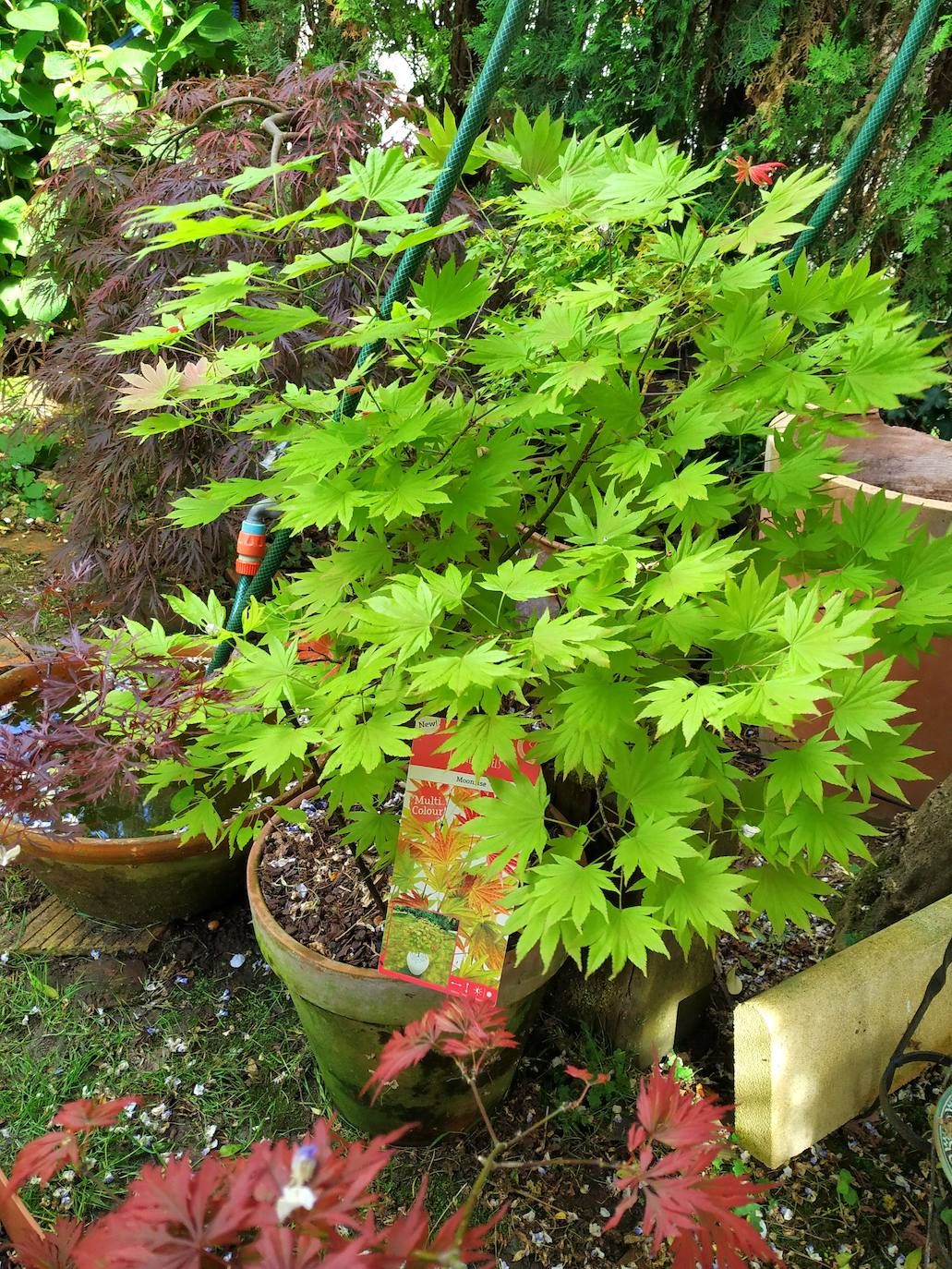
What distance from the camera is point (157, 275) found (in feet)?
6.59

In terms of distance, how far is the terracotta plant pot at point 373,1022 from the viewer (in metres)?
1.18

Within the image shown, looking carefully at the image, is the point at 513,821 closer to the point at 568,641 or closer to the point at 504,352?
the point at 568,641

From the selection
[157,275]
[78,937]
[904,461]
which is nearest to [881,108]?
[904,461]

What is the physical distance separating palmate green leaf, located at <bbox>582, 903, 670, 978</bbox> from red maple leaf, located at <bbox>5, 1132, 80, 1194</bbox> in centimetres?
49

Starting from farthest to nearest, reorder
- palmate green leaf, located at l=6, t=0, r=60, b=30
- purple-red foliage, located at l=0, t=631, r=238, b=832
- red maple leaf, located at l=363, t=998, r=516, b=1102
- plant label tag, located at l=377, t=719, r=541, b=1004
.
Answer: palmate green leaf, located at l=6, t=0, r=60, b=30
purple-red foliage, located at l=0, t=631, r=238, b=832
plant label tag, located at l=377, t=719, r=541, b=1004
red maple leaf, located at l=363, t=998, r=516, b=1102

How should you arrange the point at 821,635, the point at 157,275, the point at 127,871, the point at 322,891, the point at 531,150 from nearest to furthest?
the point at 821,635 < the point at 531,150 < the point at 322,891 < the point at 127,871 < the point at 157,275

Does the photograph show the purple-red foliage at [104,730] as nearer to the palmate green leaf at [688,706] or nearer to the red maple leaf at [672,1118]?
the palmate green leaf at [688,706]

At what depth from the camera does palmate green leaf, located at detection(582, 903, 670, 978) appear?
894 millimetres

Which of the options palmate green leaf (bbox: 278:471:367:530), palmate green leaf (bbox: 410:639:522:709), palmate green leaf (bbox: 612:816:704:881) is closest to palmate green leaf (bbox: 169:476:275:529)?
palmate green leaf (bbox: 278:471:367:530)

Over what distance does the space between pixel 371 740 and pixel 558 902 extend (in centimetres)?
26

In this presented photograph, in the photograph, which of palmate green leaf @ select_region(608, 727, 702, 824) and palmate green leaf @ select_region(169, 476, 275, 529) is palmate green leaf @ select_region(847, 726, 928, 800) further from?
palmate green leaf @ select_region(169, 476, 275, 529)

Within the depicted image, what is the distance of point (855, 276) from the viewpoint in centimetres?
94

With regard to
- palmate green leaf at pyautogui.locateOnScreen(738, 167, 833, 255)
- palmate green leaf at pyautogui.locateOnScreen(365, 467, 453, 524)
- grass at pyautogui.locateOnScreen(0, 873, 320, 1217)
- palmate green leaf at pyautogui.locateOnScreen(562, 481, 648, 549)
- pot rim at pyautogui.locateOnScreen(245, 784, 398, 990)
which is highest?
palmate green leaf at pyautogui.locateOnScreen(738, 167, 833, 255)

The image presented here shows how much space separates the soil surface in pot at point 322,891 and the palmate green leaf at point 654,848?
0.55 metres
